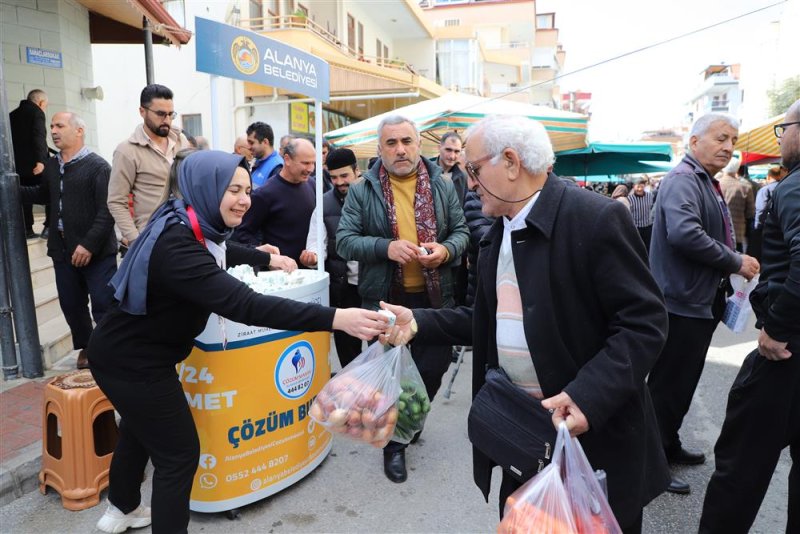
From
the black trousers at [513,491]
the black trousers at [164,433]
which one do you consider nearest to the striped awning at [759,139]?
the black trousers at [513,491]

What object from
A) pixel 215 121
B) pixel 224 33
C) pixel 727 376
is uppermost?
pixel 224 33

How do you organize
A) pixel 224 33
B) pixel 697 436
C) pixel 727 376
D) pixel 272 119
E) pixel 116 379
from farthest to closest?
pixel 272 119, pixel 727 376, pixel 697 436, pixel 224 33, pixel 116 379

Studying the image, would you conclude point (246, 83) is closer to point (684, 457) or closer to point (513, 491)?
point (684, 457)

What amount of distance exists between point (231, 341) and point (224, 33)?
5.82ft

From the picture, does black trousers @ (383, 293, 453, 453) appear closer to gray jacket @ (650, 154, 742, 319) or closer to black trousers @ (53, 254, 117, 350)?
gray jacket @ (650, 154, 742, 319)

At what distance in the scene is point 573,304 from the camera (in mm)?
1654

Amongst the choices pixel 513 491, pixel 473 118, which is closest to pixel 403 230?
pixel 513 491

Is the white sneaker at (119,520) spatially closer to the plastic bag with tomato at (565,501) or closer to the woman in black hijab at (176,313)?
the woman in black hijab at (176,313)

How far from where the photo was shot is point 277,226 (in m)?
4.29

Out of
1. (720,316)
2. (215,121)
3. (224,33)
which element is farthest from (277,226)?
(720,316)

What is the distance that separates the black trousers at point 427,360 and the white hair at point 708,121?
186 cm

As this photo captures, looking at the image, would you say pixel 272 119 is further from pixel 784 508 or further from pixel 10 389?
pixel 784 508

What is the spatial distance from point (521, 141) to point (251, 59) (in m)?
2.24

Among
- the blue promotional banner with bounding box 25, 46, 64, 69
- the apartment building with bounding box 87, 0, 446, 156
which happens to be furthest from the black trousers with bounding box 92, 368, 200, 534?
the apartment building with bounding box 87, 0, 446, 156
